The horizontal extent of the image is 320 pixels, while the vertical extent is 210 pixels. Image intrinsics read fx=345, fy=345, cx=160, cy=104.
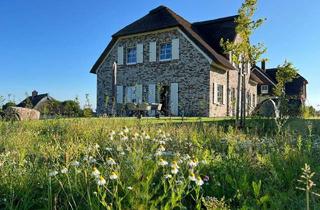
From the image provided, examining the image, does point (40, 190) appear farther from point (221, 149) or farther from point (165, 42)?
point (165, 42)

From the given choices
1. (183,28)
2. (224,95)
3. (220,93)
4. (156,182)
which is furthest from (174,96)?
(156,182)

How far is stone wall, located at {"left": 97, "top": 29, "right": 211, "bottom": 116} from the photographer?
21.6 meters

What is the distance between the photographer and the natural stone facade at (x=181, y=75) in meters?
21.6

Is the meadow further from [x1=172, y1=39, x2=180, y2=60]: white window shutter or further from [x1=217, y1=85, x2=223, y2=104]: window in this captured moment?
[x1=217, y1=85, x2=223, y2=104]: window

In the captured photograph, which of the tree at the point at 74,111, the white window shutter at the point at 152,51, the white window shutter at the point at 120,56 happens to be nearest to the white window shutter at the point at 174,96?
the white window shutter at the point at 152,51

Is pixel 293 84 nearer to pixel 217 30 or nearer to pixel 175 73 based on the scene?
pixel 217 30

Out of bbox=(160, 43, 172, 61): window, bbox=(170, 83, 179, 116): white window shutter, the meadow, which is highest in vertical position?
bbox=(160, 43, 172, 61): window

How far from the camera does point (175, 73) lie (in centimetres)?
2269

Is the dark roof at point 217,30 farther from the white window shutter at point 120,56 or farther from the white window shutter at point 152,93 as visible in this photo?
the white window shutter at point 120,56

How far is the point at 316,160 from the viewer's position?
4.39 metres

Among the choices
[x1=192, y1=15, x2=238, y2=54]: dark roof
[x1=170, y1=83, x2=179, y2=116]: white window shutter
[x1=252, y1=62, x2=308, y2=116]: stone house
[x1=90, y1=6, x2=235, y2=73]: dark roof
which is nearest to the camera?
[x1=90, y1=6, x2=235, y2=73]: dark roof

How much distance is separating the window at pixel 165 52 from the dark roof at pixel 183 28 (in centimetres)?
131

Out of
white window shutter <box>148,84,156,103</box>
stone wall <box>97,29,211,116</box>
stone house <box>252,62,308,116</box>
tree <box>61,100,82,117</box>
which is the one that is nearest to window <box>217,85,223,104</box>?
stone wall <box>97,29,211,116</box>

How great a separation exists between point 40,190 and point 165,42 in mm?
21043
